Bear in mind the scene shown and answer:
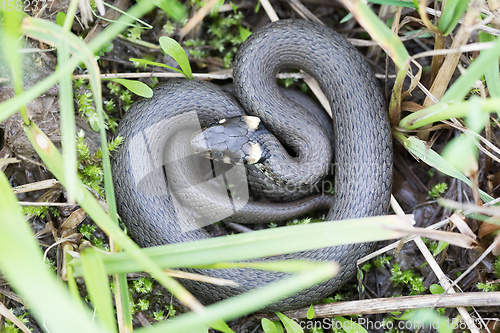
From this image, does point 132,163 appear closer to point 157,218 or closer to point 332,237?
point 157,218

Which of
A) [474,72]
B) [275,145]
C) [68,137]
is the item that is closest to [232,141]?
[275,145]

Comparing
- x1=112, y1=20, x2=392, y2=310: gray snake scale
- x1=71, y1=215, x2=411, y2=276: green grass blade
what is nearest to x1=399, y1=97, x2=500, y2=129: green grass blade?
x1=112, y1=20, x2=392, y2=310: gray snake scale

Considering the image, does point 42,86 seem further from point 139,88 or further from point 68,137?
point 139,88

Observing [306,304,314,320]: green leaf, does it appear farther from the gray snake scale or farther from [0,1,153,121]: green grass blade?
[0,1,153,121]: green grass blade

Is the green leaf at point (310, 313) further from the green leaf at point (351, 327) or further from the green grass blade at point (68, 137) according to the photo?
the green grass blade at point (68, 137)

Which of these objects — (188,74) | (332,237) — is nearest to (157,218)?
(188,74)

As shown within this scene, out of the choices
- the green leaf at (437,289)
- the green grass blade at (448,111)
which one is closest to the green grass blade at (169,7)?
the green grass blade at (448,111)
